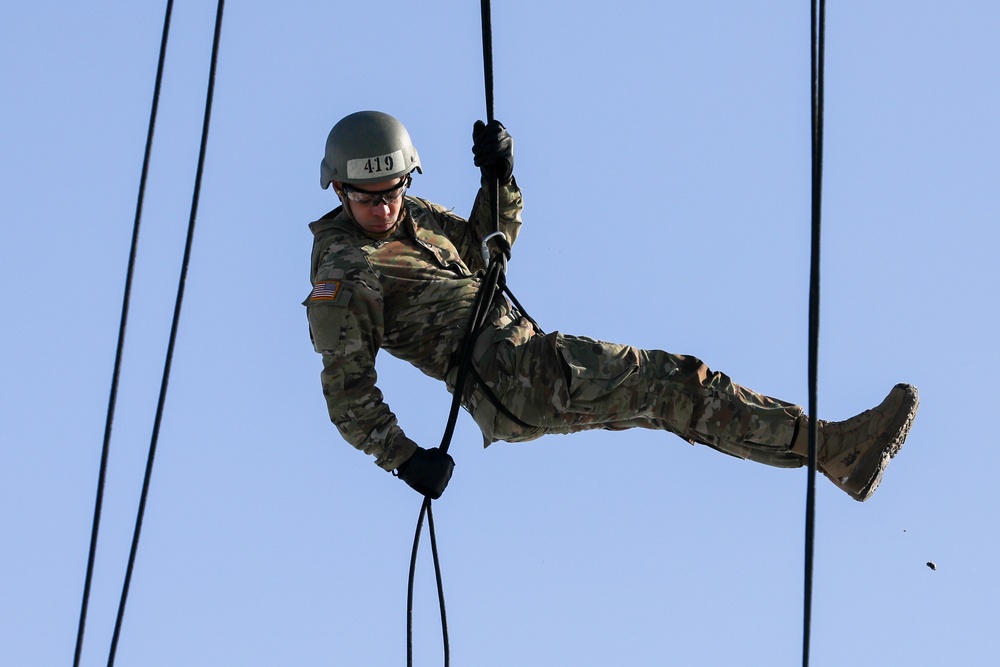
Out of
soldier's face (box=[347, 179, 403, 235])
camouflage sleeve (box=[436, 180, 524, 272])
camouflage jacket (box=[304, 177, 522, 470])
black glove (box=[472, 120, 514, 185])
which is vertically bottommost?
camouflage jacket (box=[304, 177, 522, 470])

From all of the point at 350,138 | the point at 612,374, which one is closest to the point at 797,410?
the point at 612,374

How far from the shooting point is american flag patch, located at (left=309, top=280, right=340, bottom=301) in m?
8.57

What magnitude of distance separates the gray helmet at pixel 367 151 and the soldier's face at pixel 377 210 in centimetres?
4

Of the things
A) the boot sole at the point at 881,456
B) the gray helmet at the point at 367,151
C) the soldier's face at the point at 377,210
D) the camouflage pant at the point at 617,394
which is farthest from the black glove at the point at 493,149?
the boot sole at the point at 881,456

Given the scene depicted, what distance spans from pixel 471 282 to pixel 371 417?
85 centimetres

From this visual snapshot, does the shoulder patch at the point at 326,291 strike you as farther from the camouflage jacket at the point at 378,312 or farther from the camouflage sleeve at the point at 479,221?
the camouflage sleeve at the point at 479,221

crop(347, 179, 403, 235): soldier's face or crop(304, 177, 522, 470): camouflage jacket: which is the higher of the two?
crop(347, 179, 403, 235): soldier's face

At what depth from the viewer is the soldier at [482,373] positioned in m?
8.58

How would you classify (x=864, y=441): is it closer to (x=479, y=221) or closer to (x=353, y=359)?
(x=479, y=221)

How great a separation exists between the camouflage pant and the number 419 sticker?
93 centimetres

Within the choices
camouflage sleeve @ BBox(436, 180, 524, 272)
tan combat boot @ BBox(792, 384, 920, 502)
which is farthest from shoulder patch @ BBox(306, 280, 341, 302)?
tan combat boot @ BBox(792, 384, 920, 502)

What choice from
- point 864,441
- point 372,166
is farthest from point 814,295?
point 372,166

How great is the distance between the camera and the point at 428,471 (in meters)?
8.62

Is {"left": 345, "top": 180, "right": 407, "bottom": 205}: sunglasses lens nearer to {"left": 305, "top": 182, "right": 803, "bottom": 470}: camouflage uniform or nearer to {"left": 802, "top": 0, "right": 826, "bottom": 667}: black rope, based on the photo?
{"left": 305, "top": 182, "right": 803, "bottom": 470}: camouflage uniform
